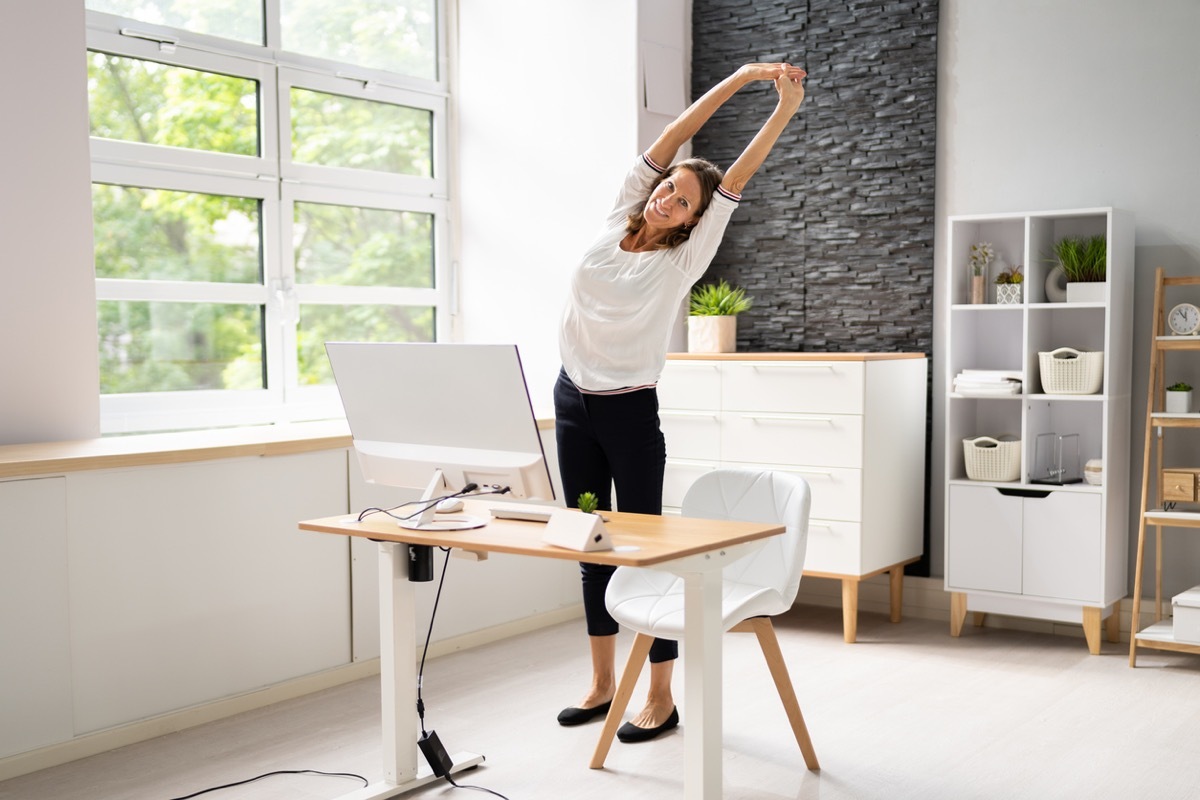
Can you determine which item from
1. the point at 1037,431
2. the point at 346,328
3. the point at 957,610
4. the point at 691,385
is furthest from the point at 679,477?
the point at 346,328

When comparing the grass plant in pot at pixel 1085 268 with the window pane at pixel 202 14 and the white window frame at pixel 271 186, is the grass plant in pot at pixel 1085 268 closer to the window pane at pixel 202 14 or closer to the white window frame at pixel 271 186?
the white window frame at pixel 271 186

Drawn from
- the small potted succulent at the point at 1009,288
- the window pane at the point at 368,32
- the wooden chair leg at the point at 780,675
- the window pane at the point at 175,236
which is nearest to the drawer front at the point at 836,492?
the small potted succulent at the point at 1009,288

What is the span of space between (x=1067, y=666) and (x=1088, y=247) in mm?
1407

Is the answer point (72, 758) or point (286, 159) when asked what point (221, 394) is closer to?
point (286, 159)

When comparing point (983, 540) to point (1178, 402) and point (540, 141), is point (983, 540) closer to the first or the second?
point (1178, 402)

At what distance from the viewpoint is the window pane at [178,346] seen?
3922 millimetres

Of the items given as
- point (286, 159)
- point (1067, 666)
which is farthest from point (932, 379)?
point (286, 159)

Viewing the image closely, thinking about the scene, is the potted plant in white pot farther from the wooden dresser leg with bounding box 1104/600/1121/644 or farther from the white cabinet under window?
the wooden dresser leg with bounding box 1104/600/1121/644

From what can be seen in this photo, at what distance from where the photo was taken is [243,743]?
3195 millimetres

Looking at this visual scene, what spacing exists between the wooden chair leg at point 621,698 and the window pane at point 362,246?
220cm

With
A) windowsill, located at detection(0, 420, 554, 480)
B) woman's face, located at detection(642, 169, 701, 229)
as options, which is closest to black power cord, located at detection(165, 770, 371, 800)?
windowsill, located at detection(0, 420, 554, 480)

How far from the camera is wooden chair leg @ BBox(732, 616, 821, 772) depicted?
2.86m

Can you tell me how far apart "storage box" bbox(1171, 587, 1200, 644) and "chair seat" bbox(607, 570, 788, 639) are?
5.44ft

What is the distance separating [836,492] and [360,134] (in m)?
2.28
